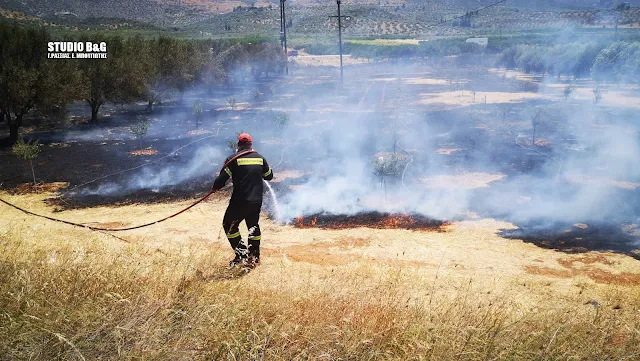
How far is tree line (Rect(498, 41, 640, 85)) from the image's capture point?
49.5 m

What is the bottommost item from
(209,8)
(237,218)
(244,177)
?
(237,218)

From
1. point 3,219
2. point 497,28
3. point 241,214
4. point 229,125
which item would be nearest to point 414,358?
point 241,214

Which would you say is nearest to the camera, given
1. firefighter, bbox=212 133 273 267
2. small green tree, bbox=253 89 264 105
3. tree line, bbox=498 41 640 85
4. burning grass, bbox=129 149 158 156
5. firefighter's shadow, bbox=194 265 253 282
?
firefighter's shadow, bbox=194 265 253 282

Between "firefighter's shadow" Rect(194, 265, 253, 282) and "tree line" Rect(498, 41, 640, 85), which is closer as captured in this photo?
"firefighter's shadow" Rect(194, 265, 253, 282)

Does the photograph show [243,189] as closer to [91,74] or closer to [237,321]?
[237,321]

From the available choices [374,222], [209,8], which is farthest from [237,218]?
[209,8]

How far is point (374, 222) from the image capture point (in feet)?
47.1


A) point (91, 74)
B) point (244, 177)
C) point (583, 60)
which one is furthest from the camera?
point (583, 60)

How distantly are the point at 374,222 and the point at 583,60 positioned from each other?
58.1 meters

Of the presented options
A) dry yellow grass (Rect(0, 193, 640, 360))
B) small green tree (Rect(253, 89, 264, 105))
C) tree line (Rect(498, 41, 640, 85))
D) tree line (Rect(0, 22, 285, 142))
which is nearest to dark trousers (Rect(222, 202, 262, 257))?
dry yellow grass (Rect(0, 193, 640, 360))

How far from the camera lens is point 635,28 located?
289ft

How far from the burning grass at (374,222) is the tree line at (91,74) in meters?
19.3

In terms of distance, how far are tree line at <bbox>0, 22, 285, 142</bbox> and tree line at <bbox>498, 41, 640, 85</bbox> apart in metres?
43.9

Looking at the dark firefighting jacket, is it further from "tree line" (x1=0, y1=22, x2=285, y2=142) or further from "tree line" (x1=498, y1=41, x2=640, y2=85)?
"tree line" (x1=498, y1=41, x2=640, y2=85)
